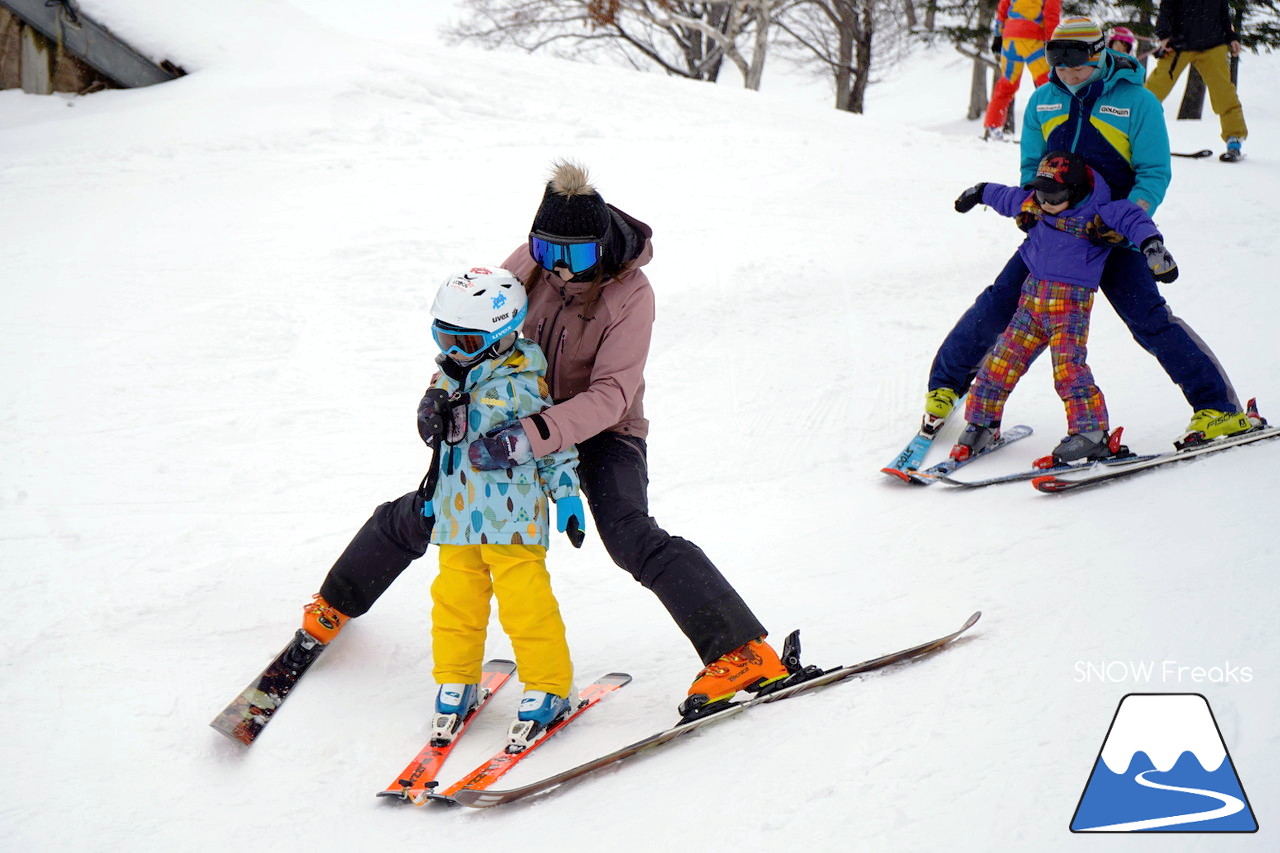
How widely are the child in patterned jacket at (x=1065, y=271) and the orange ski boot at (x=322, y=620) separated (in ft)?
10.7

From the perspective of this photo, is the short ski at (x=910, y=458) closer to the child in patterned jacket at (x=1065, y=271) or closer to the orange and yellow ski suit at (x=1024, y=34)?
the child in patterned jacket at (x=1065, y=271)

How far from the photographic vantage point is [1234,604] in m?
2.91

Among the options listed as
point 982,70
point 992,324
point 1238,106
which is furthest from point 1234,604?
point 982,70

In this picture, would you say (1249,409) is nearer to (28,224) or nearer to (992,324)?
(992,324)

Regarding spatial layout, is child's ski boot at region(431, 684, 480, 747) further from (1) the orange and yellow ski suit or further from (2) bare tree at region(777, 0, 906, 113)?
(2) bare tree at region(777, 0, 906, 113)

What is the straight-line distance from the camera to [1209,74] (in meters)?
10.0

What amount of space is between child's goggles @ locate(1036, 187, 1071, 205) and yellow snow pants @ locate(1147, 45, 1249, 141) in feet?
22.1

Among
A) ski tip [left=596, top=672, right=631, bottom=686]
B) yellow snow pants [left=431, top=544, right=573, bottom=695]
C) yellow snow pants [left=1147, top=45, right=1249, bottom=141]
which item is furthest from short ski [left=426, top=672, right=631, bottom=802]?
yellow snow pants [left=1147, top=45, right=1249, bottom=141]

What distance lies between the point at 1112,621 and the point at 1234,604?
34cm

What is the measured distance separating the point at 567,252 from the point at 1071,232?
269cm

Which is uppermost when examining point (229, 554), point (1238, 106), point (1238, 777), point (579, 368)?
point (1238, 106)

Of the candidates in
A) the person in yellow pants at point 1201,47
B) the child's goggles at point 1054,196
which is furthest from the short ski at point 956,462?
the person in yellow pants at point 1201,47

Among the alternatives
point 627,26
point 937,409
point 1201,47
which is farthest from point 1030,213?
point 627,26

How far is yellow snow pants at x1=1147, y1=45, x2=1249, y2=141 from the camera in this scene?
990 centimetres
